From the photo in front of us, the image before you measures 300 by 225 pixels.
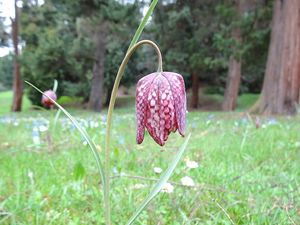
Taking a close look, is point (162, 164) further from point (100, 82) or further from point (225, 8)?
point (100, 82)

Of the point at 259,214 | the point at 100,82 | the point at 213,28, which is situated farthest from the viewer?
the point at 100,82

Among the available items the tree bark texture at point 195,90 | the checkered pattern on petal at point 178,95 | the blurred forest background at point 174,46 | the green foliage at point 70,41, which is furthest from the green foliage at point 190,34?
the checkered pattern on petal at point 178,95

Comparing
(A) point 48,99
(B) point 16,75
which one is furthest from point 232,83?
(A) point 48,99

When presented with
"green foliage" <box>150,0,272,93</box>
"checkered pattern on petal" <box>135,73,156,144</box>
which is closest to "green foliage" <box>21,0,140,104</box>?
"green foliage" <box>150,0,272,93</box>

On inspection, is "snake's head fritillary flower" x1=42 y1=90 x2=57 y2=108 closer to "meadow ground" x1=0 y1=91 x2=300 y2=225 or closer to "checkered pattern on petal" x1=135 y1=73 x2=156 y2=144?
"meadow ground" x1=0 y1=91 x2=300 y2=225

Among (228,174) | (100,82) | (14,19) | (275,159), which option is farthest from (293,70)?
(14,19)

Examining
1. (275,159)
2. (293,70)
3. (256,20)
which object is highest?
(256,20)

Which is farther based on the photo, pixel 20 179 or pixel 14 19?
pixel 14 19

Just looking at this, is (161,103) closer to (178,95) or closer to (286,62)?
(178,95)
